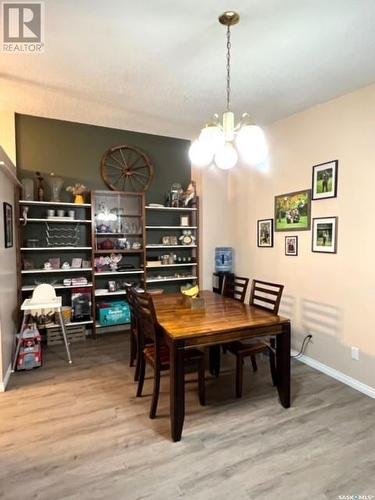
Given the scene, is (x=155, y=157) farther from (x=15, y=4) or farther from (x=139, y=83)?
(x=15, y=4)

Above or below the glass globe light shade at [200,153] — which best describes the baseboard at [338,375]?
below

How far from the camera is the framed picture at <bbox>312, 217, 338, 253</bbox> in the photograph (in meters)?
3.00

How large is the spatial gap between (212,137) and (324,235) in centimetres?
174

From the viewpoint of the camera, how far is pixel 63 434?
6.98 feet

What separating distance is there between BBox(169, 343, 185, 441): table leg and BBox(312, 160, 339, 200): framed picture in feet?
7.28

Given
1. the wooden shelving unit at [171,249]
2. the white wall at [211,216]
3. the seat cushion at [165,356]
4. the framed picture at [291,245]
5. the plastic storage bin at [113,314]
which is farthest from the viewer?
the white wall at [211,216]

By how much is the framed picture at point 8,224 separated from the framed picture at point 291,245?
3.11 metres

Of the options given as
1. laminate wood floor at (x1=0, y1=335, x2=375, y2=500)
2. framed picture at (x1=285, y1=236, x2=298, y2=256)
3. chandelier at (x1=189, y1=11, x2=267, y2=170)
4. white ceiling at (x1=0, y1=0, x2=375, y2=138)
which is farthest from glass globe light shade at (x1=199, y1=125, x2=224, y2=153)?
laminate wood floor at (x1=0, y1=335, x2=375, y2=500)

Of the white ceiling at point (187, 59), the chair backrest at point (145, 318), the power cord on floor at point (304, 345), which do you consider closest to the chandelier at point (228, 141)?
the white ceiling at point (187, 59)

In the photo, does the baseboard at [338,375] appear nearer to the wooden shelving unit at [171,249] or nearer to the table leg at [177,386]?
the table leg at [177,386]

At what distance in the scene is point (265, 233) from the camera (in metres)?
3.96

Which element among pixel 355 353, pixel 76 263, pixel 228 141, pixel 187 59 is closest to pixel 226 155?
pixel 228 141

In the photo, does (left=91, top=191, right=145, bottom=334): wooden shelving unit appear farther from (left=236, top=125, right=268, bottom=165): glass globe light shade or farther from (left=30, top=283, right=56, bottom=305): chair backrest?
(left=236, top=125, right=268, bottom=165): glass globe light shade

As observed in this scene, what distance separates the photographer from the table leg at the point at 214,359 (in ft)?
9.73
